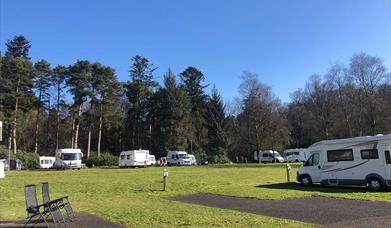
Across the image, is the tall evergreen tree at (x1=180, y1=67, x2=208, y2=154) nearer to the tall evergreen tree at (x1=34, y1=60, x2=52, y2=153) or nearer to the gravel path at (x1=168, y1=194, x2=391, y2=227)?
the tall evergreen tree at (x1=34, y1=60, x2=52, y2=153)

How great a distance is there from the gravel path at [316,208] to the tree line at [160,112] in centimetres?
4825

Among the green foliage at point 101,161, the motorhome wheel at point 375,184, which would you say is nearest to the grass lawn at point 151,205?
the motorhome wheel at point 375,184

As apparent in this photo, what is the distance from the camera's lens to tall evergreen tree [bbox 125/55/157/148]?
83.8 m

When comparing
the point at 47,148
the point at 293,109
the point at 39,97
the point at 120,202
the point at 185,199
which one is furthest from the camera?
the point at 293,109

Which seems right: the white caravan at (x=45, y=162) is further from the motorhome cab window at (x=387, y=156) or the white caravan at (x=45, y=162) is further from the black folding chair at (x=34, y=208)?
the black folding chair at (x=34, y=208)

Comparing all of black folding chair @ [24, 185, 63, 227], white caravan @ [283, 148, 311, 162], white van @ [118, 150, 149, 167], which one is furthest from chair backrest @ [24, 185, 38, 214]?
white caravan @ [283, 148, 311, 162]

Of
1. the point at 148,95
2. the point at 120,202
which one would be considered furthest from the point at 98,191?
the point at 148,95

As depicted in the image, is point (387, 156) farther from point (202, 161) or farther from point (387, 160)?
point (202, 161)

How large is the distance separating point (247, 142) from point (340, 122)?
54.5 ft

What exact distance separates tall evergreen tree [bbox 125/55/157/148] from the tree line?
20cm

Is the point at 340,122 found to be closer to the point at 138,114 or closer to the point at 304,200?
the point at 138,114

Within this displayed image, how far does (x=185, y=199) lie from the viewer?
1702 centimetres

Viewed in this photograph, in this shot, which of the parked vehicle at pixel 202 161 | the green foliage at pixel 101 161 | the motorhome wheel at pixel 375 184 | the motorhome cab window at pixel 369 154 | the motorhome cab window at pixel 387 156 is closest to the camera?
the motorhome cab window at pixel 387 156

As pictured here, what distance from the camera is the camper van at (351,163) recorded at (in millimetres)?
19309
